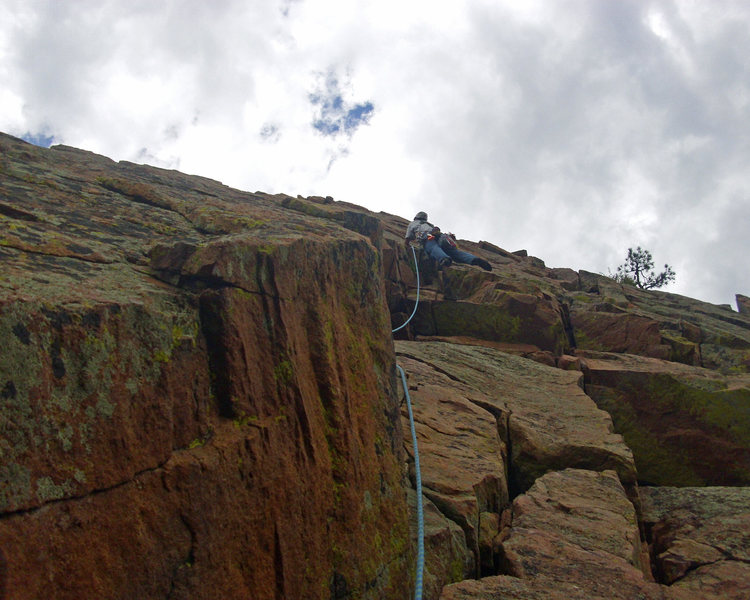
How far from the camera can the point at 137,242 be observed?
5438 millimetres

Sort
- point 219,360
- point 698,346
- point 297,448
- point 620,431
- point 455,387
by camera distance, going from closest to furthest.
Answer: point 219,360
point 297,448
point 455,387
point 620,431
point 698,346

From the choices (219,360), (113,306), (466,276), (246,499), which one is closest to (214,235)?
(219,360)

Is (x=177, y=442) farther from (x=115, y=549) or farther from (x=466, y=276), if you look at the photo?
(x=466, y=276)

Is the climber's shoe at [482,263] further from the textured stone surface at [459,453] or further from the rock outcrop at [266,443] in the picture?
the textured stone surface at [459,453]

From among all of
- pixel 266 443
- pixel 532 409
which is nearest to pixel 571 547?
pixel 532 409

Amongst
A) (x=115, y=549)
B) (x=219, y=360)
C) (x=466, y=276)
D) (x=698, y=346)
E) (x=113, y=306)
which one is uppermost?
(x=466, y=276)

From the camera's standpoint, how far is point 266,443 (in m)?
4.39

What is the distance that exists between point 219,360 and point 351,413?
1.73m

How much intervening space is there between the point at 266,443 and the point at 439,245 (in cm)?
1653

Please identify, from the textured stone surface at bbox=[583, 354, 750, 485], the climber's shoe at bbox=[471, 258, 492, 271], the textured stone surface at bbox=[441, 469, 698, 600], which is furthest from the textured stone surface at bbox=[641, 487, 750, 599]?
the climber's shoe at bbox=[471, 258, 492, 271]

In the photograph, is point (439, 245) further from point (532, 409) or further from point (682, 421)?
point (682, 421)

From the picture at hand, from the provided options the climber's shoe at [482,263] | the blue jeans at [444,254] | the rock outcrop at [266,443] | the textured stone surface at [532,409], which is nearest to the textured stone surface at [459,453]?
the rock outcrop at [266,443]

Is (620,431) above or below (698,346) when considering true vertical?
below

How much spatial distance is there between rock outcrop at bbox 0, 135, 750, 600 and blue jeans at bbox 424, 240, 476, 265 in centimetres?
845
